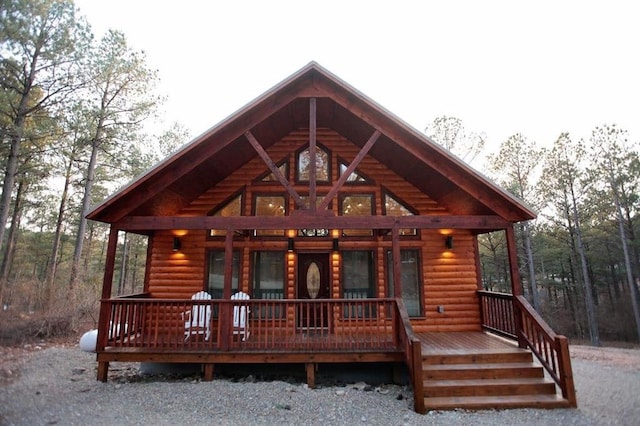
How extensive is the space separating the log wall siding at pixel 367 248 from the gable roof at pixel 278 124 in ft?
1.58

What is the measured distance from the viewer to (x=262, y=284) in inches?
304

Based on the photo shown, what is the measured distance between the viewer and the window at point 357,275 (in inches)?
303

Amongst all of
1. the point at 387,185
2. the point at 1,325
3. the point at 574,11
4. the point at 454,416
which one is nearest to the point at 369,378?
the point at 454,416

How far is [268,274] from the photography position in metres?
7.76

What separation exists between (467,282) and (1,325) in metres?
13.8

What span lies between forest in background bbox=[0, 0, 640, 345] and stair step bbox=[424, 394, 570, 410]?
12.5 meters

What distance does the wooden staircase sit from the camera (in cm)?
456

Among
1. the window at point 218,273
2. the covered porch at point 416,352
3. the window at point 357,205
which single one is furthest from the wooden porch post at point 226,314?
the window at point 357,205

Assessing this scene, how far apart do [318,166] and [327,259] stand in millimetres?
2484

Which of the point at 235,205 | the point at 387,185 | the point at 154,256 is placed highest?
the point at 387,185

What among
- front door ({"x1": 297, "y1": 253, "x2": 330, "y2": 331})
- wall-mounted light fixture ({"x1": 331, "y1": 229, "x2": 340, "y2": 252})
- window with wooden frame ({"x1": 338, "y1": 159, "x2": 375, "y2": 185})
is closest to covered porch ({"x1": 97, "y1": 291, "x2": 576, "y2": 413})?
front door ({"x1": 297, "y1": 253, "x2": 330, "y2": 331})

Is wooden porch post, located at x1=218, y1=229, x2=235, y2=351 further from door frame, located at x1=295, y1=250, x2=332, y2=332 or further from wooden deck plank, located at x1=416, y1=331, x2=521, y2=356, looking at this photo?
wooden deck plank, located at x1=416, y1=331, x2=521, y2=356

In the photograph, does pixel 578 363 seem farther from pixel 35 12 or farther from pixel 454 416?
pixel 35 12

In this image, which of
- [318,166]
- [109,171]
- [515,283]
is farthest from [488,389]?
[109,171]
